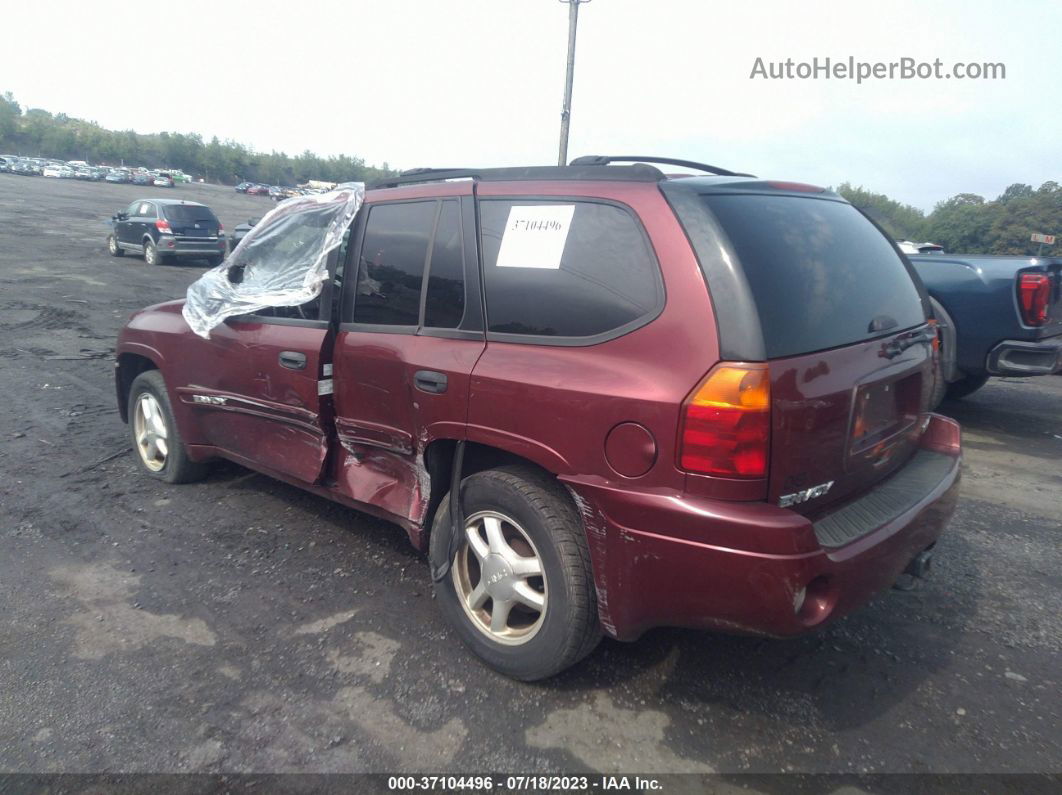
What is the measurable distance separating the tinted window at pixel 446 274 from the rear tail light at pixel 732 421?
1.12 meters

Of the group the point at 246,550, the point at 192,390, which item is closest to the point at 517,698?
the point at 246,550

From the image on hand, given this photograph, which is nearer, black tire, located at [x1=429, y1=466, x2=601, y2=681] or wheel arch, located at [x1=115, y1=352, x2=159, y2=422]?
black tire, located at [x1=429, y1=466, x2=601, y2=681]

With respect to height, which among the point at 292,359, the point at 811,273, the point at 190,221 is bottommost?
the point at 292,359

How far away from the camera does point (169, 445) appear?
4.66 metres

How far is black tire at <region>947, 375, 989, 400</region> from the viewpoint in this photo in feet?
22.7

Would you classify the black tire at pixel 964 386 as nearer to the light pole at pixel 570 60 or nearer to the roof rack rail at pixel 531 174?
the roof rack rail at pixel 531 174

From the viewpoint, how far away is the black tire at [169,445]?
4594 millimetres

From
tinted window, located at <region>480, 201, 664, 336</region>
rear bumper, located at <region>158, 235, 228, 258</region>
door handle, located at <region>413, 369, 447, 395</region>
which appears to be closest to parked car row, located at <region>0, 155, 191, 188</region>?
rear bumper, located at <region>158, 235, 228, 258</region>

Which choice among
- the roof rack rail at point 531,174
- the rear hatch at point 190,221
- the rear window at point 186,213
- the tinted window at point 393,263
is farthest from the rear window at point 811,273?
the rear window at point 186,213

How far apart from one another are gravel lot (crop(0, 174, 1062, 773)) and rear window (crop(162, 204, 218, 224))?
16006mm

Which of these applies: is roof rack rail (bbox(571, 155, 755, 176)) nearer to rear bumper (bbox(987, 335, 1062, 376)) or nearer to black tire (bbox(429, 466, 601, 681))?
black tire (bbox(429, 466, 601, 681))

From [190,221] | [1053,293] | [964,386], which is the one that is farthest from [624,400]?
[190,221]

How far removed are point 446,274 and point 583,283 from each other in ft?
2.36

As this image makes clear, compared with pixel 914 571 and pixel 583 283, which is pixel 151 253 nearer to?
pixel 583 283
